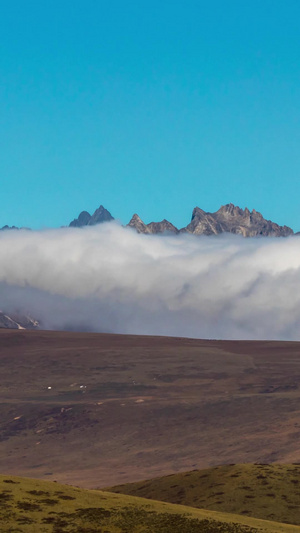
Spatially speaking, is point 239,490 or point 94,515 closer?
point 94,515

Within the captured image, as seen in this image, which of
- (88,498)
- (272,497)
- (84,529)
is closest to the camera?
(84,529)

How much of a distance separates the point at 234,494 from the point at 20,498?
29.0 meters

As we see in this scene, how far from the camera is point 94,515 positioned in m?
57.3

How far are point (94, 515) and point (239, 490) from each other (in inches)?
1105

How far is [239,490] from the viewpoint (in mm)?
81750

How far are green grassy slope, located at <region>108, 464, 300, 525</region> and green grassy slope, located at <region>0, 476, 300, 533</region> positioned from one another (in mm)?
13431

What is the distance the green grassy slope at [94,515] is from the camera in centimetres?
5425

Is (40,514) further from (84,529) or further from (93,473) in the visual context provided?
(93,473)

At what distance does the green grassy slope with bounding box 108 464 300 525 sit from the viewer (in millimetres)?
76562

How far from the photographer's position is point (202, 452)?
181 metres

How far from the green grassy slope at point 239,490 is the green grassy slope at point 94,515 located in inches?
529

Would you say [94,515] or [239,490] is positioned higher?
[94,515]

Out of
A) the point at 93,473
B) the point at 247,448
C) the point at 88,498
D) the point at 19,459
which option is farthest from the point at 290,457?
the point at 88,498

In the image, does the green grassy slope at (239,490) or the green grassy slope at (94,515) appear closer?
the green grassy slope at (94,515)
